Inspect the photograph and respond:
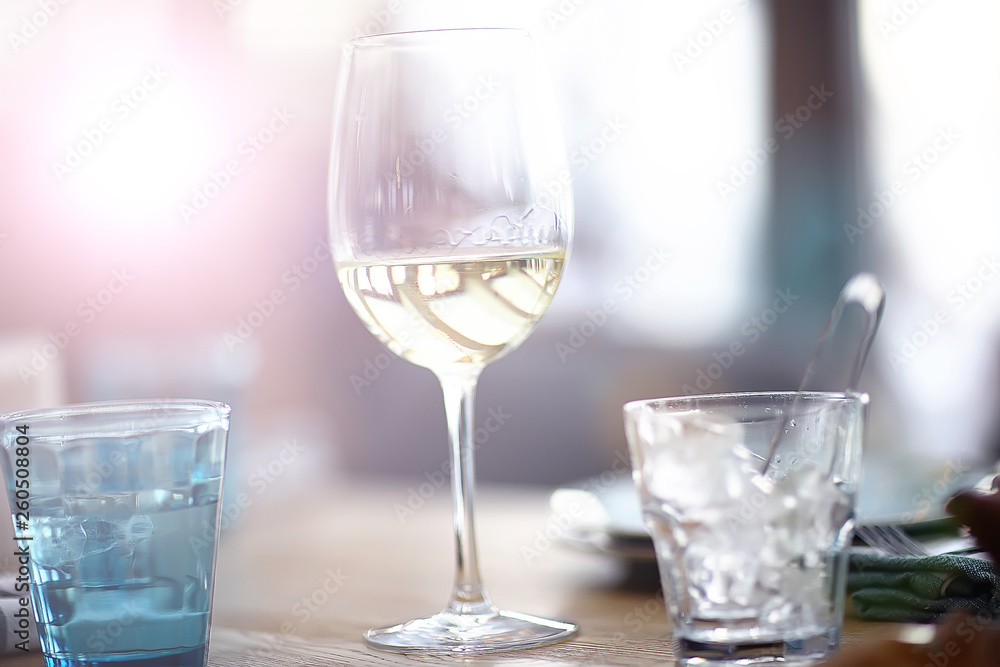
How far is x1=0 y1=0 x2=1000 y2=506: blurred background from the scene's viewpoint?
12.9ft

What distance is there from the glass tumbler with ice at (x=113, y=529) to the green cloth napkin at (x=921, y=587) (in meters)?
0.34

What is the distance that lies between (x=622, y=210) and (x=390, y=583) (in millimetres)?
3810

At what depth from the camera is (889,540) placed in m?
0.65

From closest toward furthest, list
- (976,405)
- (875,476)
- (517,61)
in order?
(517,61), (875,476), (976,405)

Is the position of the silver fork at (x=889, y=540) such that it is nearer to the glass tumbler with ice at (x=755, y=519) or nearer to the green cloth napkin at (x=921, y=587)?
the green cloth napkin at (x=921, y=587)

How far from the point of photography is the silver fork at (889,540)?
2.10 feet

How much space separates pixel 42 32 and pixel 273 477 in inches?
96.2

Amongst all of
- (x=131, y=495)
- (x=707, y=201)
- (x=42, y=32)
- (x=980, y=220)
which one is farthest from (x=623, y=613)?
(x=707, y=201)

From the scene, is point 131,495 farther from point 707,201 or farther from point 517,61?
point 707,201

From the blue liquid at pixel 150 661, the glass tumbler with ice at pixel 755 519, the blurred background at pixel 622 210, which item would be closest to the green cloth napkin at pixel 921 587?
the glass tumbler with ice at pixel 755 519

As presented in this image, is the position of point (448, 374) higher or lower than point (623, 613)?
higher

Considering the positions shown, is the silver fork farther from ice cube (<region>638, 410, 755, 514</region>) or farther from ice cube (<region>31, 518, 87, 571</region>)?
ice cube (<region>31, 518, 87, 571</region>)

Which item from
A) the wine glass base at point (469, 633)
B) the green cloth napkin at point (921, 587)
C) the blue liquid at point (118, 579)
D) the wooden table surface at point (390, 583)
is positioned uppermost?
the blue liquid at point (118, 579)

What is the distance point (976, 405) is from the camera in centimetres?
378
